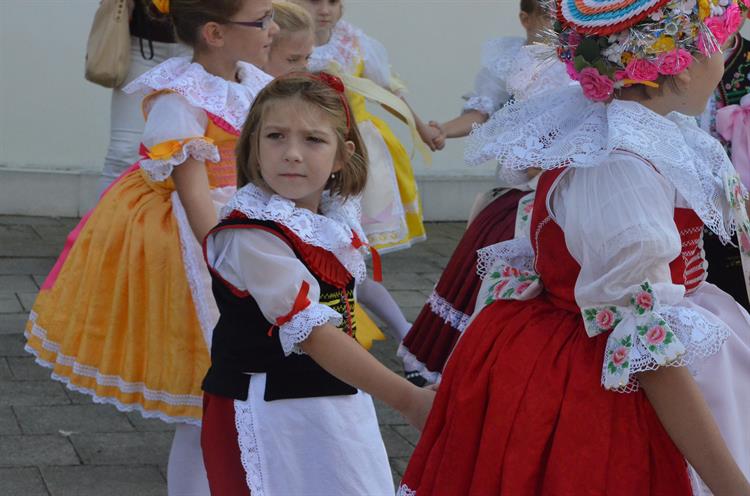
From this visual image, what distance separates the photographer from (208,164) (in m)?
3.92

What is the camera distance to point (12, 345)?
18.4ft

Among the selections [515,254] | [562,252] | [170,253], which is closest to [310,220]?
[515,254]

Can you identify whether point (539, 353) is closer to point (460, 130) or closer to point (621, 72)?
point (621, 72)

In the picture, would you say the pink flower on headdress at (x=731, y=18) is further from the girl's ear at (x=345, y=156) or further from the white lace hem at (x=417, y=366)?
the white lace hem at (x=417, y=366)

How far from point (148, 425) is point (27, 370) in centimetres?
80

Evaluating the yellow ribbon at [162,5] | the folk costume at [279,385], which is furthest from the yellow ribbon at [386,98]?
the folk costume at [279,385]

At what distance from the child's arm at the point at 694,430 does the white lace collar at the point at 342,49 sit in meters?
3.68

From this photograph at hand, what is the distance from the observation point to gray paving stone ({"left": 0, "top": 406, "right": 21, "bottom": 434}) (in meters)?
4.59

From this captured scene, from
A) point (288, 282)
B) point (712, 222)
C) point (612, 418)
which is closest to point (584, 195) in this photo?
point (712, 222)

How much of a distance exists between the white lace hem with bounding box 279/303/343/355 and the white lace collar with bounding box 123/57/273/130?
3.87 ft

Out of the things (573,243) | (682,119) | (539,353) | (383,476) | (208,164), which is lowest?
(383,476)

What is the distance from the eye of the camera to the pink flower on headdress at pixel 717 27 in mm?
2467

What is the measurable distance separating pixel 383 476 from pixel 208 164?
1.33 metres

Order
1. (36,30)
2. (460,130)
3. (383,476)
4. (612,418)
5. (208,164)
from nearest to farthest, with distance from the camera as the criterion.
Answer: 1. (612,418)
2. (383,476)
3. (208,164)
4. (460,130)
5. (36,30)
